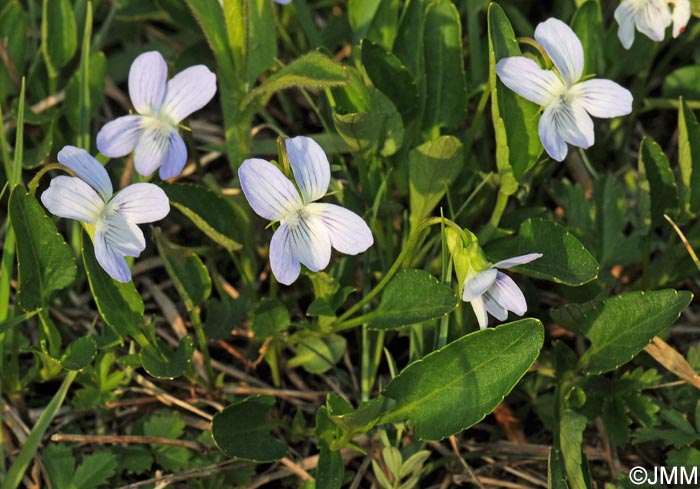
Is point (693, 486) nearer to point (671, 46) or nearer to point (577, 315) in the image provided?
point (577, 315)

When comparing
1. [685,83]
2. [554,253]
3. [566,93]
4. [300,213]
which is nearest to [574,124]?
[566,93]

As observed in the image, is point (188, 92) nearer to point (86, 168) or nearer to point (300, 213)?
point (86, 168)

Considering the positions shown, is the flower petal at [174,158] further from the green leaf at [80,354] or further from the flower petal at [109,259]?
A: the green leaf at [80,354]

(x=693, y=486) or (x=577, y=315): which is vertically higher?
(x=577, y=315)

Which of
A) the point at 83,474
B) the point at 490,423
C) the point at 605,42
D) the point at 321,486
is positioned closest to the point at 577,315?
the point at 490,423

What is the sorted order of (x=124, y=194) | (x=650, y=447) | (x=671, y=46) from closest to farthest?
1. (x=124, y=194)
2. (x=650, y=447)
3. (x=671, y=46)

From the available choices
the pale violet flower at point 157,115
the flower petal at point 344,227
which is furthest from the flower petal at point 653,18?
the pale violet flower at point 157,115

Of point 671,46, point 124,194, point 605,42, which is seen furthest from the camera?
point 671,46
